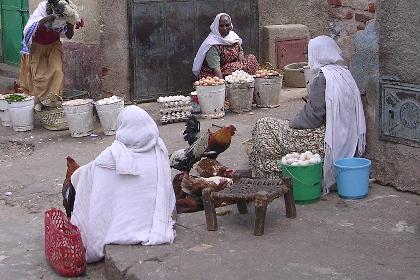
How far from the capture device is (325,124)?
6457 millimetres

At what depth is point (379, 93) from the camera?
250 inches

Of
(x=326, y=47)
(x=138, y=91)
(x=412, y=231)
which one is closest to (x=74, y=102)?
(x=138, y=91)

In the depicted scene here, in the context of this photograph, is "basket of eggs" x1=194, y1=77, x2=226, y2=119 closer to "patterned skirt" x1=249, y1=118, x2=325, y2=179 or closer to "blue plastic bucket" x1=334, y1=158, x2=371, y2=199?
"patterned skirt" x1=249, y1=118, x2=325, y2=179

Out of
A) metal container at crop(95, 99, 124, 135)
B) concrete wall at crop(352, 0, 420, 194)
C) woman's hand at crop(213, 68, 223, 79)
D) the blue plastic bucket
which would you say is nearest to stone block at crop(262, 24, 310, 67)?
woman's hand at crop(213, 68, 223, 79)

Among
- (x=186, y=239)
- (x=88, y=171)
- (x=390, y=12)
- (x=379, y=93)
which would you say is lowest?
(x=186, y=239)

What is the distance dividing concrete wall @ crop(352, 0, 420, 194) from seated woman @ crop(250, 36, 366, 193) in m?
0.12

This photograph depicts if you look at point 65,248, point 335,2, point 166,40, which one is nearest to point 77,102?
point 166,40

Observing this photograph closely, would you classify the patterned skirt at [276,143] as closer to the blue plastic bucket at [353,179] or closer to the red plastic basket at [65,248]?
the blue plastic bucket at [353,179]

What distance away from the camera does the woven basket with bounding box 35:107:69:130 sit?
965 cm

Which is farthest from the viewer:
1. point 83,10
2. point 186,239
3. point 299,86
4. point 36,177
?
point 299,86

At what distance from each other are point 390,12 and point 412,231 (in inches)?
70.0

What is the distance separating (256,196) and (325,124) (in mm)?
1395

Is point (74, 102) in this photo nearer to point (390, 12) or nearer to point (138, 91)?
point (138, 91)

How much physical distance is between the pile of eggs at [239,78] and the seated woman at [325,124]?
346 centimetres
